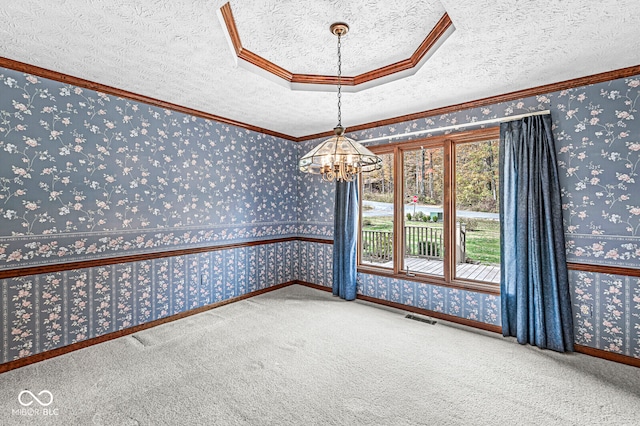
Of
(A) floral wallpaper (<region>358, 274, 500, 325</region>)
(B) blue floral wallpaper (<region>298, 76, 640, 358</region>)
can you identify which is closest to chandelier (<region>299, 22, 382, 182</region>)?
(B) blue floral wallpaper (<region>298, 76, 640, 358</region>)

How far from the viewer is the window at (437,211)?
3492 mm

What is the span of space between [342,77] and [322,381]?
109 inches

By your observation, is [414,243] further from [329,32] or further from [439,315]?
[329,32]

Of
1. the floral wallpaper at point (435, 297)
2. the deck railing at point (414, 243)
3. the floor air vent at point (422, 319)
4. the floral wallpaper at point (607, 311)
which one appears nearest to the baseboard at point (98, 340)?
the floral wallpaper at point (435, 297)

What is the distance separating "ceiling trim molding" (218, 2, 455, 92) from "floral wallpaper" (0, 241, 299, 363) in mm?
2389

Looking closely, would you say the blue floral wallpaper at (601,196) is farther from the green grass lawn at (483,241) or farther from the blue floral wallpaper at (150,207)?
the green grass lawn at (483,241)

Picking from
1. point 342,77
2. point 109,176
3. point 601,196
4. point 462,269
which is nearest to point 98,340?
point 109,176

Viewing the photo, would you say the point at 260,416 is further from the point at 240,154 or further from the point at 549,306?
the point at 240,154

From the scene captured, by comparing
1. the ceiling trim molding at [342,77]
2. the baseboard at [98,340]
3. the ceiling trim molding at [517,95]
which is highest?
the ceiling trim molding at [342,77]

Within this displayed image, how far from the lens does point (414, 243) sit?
13.6ft

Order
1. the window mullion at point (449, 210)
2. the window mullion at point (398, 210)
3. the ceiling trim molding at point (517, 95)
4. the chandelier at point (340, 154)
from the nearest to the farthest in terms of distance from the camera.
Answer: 1. the chandelier at point (340, 154)
2. the ceiling trim molding at point (517, 95)
3. the window mullion at point (449, 210)
4. the window mullion at point (398, 210)

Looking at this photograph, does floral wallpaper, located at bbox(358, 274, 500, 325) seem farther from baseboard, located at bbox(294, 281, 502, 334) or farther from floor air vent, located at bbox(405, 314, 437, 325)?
floor air vent, located at bbox(405, 314, 437, 325)

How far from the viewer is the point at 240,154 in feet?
14.1

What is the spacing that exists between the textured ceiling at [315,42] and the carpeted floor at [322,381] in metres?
2.56
